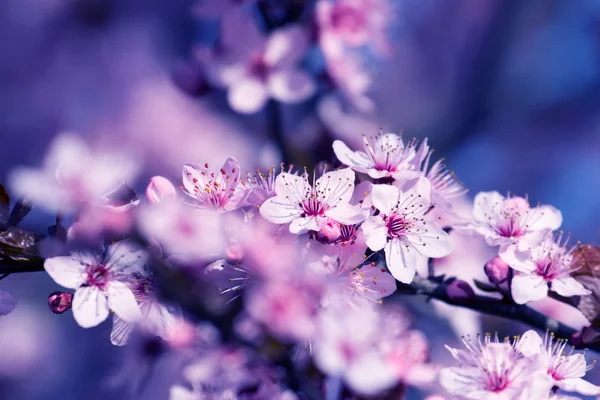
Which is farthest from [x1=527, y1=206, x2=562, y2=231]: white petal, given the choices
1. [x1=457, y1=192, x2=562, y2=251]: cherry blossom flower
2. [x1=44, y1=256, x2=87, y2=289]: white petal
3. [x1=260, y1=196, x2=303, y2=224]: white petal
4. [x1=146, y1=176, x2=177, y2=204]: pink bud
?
[x1=44, y1=256, x2=87, y2=289]: white petal

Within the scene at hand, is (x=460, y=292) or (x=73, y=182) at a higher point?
(x=460, y=292)

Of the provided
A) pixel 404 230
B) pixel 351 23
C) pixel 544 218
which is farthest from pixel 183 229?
pixel 351 23

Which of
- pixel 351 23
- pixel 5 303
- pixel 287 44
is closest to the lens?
pixel 5 303

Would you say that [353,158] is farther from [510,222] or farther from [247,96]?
[247,96]

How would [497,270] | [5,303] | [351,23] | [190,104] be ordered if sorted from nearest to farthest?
[5,303] < [497,270] < [351,23] < [190,104]

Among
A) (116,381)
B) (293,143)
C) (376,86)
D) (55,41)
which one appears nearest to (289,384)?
(116,381)

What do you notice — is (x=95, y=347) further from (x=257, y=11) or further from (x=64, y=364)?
(x=257, y=11)

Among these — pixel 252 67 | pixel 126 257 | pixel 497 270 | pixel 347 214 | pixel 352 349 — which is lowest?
pixel 126 257

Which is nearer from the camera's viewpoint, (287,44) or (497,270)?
(497,270)

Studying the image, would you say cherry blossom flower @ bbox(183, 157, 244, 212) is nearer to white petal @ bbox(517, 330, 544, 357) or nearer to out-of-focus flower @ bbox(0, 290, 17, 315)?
out-of-focus flower @ bbox(0, 290, 17, 315)
